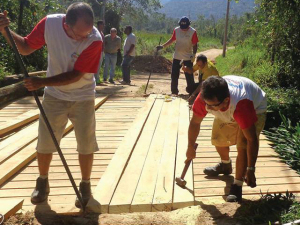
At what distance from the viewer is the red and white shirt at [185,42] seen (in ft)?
29.2

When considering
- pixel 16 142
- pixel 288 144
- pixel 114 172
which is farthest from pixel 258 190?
pixel 16 142

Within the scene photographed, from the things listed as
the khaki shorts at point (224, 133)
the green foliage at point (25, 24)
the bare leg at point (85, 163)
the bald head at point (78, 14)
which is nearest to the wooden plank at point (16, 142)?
the bare leg at point (85, 163)

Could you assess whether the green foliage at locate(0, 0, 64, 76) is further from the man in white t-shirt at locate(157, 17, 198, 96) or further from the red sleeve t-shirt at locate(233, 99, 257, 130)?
the red sleeve t-shirt at locate(233, 99, 257, 130)

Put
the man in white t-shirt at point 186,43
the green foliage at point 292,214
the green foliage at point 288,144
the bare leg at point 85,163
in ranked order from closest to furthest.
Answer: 1. the green foliage at point 292,214
2. the bare leg at point 85,163
3. the green foliage at point 288,144
4. the man in white t-shirt at point 186,43

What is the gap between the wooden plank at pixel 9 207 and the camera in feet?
10.1

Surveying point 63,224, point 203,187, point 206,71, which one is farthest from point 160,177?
point 206,71

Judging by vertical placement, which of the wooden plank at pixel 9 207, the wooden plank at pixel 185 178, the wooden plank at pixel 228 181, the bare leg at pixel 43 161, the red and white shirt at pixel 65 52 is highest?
the red and white shirt at pixel 65 52

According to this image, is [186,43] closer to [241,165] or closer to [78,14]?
[241,165]

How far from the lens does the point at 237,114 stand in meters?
3.20

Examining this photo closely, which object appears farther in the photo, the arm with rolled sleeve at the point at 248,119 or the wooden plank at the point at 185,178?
the wooden plank at the point at 185,178

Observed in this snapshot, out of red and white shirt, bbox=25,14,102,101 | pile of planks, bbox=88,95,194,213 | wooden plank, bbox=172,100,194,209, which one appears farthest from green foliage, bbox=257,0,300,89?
red and white shirt, bbox=25,14,102,101

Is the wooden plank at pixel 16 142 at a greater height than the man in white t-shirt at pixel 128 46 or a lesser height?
lesser

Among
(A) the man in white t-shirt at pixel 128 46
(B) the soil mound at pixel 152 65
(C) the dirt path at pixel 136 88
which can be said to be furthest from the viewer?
(B) the soil mound at pixel 152 65

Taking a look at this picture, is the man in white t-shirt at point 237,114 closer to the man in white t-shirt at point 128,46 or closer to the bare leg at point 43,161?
the bare leg at point 43,161
